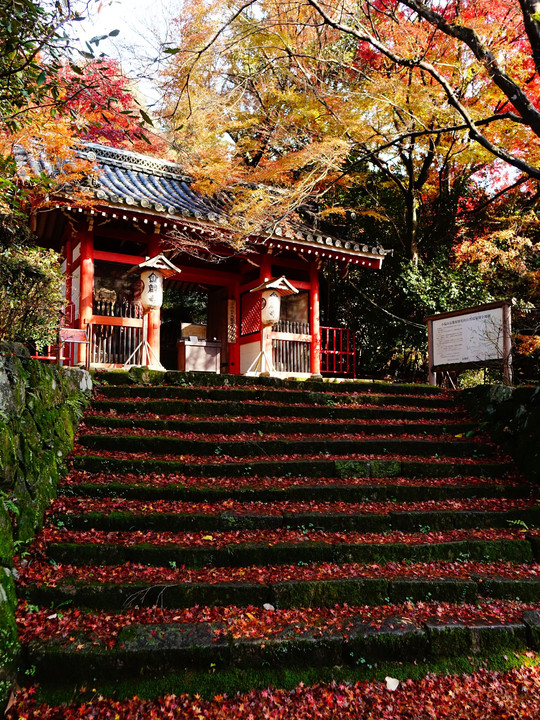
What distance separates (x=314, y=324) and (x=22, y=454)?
8.68 meters

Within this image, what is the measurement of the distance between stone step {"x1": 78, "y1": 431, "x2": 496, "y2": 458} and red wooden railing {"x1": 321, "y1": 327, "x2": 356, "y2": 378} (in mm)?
6271

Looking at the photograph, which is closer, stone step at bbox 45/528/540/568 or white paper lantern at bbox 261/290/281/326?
stone step at bbox 45/528/540/568

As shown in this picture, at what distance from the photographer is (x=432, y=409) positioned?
8078 millimetres

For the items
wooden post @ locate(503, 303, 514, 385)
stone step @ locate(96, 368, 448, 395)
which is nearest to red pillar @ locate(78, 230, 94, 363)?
stone step @ locate(96, 368, 448, 395)

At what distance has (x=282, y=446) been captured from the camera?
19.7 feet

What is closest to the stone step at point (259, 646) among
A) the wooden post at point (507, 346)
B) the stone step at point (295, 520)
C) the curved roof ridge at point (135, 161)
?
the stone step at point (295, 520)

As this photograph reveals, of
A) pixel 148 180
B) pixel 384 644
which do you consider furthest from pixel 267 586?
pixel 148 180

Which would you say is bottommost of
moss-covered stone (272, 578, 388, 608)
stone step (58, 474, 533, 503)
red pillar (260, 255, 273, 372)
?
moss-covered stone (272, 578, 388, 608)

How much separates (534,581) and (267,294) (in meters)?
7.02

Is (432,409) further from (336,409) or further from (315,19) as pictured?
(315,19)

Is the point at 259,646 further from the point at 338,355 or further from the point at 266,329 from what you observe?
the point at 338,355

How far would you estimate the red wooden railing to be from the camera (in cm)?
1293

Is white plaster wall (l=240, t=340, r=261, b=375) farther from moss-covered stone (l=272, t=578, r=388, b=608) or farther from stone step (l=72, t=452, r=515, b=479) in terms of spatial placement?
moss-covered stone (l=272, t=578, r=388, b=608)

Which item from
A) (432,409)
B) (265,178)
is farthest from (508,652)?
(265,178)
